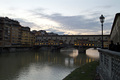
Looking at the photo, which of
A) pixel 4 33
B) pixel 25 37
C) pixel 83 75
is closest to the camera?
pixel 83 75

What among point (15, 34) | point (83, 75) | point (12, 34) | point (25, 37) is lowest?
point (83, 75)

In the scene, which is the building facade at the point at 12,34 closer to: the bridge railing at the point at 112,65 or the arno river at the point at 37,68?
the arno river at the point at 37,68

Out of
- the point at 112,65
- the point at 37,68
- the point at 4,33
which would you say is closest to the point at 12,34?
the point at 4,33

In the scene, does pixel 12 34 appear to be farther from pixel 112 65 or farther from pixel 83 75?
pixel 112 65

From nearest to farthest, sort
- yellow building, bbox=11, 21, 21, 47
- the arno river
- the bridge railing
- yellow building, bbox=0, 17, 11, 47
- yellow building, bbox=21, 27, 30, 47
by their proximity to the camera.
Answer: the bridge railing, the arno river, yellow building, bbox=0, 17, 11, 47, yellow building, bbox=11, 21, 21, 47, yellow building, bbox=21, 27, 30, 47

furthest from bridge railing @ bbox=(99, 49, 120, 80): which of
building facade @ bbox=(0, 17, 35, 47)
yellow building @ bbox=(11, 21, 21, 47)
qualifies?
yellow building @ bbox=(11, 21, 21, 47)

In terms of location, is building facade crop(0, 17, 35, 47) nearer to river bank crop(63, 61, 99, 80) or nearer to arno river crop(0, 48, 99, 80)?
arno river crop(0, 48, 99, 80)

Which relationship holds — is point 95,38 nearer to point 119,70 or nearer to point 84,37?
point 84,37

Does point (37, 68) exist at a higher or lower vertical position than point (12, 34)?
lower

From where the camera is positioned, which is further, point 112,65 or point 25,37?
point 25,37

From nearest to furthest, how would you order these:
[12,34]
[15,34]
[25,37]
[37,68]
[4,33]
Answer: [37,68] < [4,33] < [12,34] < [15,34] < [25,37]

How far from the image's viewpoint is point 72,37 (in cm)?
11712

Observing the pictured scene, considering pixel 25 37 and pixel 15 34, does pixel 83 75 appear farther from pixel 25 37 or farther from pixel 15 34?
pixel 25 37

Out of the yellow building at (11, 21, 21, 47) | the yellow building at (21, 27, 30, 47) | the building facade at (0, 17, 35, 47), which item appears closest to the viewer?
the building facade at (0, 17, 35, 47)
